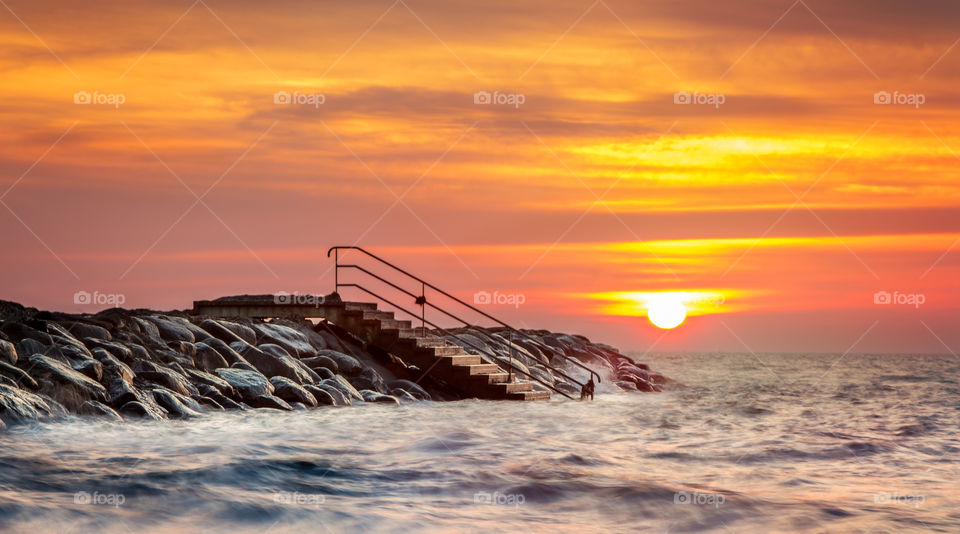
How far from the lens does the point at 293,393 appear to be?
17.8 meters

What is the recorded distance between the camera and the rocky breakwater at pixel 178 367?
1488 centimetres

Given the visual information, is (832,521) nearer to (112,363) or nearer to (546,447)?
(546,447)

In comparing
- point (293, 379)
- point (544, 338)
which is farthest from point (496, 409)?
point (544, 338)

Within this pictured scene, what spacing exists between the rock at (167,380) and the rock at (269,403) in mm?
1049

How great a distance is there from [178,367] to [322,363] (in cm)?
376

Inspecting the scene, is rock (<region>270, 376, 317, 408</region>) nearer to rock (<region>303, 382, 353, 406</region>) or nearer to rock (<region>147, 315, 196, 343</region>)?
rock (<region>303, 382, 353, 406</region>)

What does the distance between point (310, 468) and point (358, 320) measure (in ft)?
34.7

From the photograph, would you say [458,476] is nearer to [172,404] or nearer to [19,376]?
[172,404]

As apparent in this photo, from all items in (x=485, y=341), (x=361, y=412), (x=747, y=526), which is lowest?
(x=747, y=526)

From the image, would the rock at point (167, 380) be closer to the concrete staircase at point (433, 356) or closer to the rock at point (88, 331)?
the rock at point (88, 331)

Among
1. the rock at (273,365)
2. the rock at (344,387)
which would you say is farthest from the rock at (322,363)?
the rock at (273,365)

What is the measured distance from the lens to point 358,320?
22844 millimetres

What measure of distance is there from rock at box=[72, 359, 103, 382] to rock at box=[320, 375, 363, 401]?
4.68 metres

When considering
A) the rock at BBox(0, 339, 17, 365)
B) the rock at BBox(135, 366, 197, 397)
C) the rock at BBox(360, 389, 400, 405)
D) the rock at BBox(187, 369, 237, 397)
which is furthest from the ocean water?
the rock at BBox(0, 339, 17, 365)
